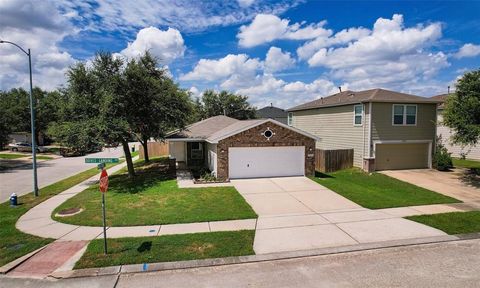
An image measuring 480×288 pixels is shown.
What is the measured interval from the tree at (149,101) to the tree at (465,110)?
15530 mm

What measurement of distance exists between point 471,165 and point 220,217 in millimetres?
21383

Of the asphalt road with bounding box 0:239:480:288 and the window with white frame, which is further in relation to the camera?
the window with white frame

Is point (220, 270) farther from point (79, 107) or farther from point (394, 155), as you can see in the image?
point (394, 155)

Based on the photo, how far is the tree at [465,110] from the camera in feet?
52.2

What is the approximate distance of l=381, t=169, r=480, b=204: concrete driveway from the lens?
15.1 metres

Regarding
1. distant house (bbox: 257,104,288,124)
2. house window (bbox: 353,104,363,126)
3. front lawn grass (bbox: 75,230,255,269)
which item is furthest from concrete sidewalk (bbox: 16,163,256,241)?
distant house (bbox: 257,104,288,124)

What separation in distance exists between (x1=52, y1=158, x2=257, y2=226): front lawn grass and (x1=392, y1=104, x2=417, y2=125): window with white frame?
42.5ft

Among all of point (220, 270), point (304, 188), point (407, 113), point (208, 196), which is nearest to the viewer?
point (220, 270)

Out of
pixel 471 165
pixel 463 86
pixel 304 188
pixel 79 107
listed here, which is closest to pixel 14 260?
pixel 79 107

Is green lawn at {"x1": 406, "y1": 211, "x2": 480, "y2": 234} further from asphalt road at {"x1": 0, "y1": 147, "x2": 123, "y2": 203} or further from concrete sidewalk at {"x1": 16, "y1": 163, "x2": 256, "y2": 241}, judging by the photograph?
asphalt road at {"x1": 0, "y1": 147, "x2": 123, "y2": 203}

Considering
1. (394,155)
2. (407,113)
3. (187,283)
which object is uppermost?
(407,113)

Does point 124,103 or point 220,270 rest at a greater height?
point 124,103

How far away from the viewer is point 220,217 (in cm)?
1130

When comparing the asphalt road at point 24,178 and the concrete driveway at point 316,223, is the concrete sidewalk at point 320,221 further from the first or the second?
the asphalt road at point 24,178
